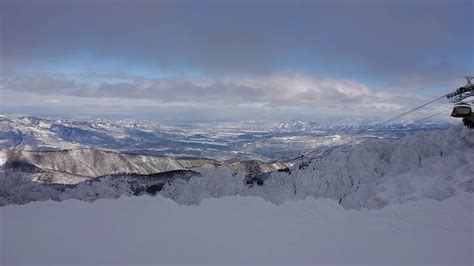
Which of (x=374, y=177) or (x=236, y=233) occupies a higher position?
(x=374, y=177)

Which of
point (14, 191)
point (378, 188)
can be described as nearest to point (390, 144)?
point (378, 188)

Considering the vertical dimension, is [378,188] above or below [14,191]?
above

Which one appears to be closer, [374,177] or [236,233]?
[236,233]

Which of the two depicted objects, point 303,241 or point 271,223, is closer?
point 303,241

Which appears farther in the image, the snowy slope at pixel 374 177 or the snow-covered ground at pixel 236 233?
the snowy slope at pixel 374 177

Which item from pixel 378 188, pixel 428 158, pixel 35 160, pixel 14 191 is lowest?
pixel 35 160

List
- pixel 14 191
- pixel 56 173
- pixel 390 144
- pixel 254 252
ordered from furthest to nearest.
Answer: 1. pixel 56 173
2. pixel 14 191
3. pixel 390 144
4. pixel 254 252

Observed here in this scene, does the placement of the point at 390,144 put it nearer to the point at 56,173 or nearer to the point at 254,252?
the point at 254,252

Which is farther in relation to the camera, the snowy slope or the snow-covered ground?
the snowy slope
